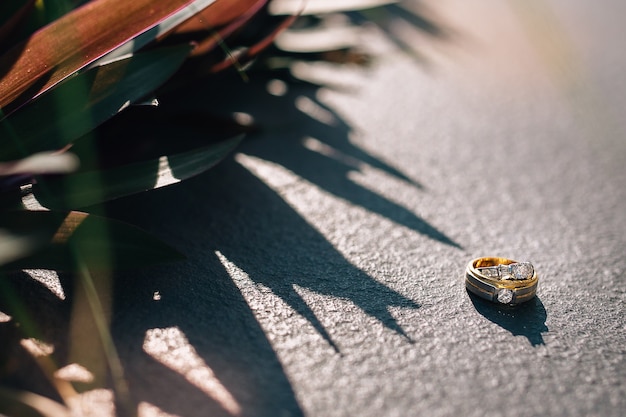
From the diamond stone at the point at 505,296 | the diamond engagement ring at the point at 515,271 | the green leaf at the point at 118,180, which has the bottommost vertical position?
the diamond stone at the point at 505,296

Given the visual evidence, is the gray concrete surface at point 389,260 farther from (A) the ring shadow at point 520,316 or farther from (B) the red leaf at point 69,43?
(B) the red leaf at point 69,43

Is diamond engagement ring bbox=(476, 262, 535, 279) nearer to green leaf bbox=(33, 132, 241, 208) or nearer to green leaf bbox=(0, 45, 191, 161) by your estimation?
green leaf bbox=(33, 132, 241, 208)

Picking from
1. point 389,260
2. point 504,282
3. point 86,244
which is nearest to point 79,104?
point 86,244

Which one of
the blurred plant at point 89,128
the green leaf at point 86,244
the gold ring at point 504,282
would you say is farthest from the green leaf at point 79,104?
the gold ring at point 504,282

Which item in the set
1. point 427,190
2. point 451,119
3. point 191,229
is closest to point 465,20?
point 451,119

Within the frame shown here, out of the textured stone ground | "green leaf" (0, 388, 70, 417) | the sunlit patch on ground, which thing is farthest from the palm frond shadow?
"green leaf" (0, 388, 70, 417)

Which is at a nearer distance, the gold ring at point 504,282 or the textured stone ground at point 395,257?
the textured stone ground at point 395,257

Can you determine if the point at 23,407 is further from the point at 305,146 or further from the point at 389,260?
the point at 305,146

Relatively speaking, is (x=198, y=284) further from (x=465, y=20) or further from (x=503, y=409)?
(x=465, y=20)
